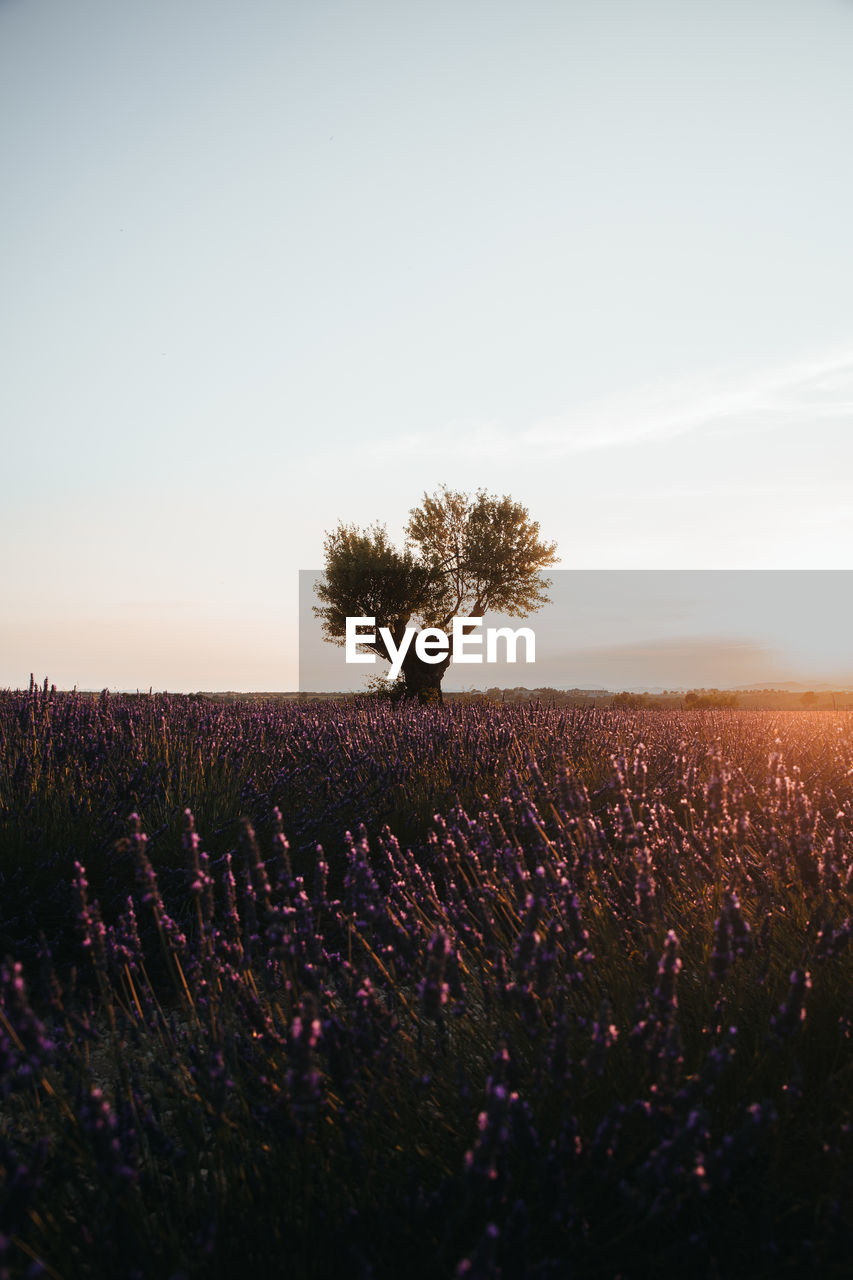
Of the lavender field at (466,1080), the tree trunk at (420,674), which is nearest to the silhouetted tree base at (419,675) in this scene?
the tree trunk at (420,674)

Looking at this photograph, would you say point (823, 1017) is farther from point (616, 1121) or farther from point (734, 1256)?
point (616, 1121)

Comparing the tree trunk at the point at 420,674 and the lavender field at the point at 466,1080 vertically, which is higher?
the tree trunk at the point at 420,674

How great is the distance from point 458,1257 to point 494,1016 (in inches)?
26.7

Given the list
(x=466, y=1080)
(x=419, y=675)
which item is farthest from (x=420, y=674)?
(x=466, y=1080)

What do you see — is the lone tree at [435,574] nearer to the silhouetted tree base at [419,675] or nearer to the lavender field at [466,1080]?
the silhouetted tree base at [419,675]

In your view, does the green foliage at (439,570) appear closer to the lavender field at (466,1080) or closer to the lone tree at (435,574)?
the lone tree at (435,574)

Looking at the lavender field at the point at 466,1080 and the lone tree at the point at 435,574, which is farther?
the lone tree at the point at 435,574

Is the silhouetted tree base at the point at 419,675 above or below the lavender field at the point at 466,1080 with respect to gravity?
above

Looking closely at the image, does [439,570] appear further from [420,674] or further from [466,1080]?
[466,1080]

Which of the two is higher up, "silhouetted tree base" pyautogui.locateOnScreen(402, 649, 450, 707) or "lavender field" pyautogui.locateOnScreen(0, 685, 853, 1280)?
"silhouetted tree base" pyautogui.locateOnScreen(402, 649, 450, 707)

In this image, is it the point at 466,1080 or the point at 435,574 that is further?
the point at 435,574

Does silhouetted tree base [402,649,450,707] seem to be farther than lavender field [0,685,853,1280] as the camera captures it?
Yes

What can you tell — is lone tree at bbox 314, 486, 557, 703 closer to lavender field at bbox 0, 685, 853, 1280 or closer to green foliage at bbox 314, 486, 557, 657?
green foliage at bbox 314, 486, 557, 657

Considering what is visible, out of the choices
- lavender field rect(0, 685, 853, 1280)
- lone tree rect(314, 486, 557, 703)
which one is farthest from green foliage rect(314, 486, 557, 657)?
lavender field rect(0, 685, 853, 1280)
